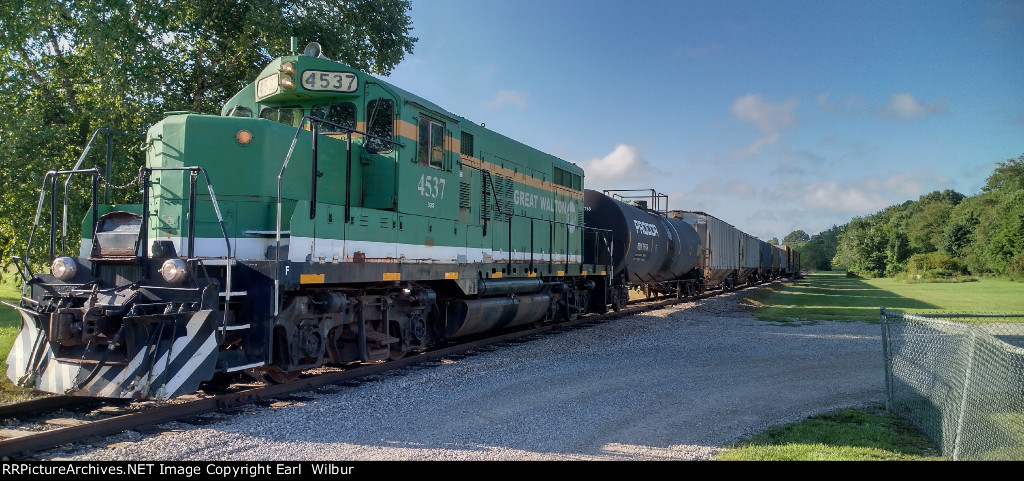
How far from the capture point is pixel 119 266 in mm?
6746

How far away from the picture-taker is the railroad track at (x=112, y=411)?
16.5 ft

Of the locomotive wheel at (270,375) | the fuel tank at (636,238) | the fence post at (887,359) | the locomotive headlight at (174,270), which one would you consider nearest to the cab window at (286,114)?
the locomotive headlight at (174,270)

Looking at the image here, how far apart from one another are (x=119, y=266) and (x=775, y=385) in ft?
25.7

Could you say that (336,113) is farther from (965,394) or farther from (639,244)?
(639,244)

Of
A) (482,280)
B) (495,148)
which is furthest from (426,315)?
(495,148)

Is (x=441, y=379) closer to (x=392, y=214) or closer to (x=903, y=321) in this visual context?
(x=392, y=214)

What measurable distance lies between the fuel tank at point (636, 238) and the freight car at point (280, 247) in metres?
5.10

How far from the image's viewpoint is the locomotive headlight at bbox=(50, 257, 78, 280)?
6.58 meters

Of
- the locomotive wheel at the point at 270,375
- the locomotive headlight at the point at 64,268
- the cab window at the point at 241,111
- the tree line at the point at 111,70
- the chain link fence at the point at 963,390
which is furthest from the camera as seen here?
the tree line at the point at 111,70

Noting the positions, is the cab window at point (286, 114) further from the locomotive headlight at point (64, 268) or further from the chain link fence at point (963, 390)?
the chain link fence at point (963, 390)

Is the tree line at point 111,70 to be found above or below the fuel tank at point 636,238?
above

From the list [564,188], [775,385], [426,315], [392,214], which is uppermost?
[564,188]

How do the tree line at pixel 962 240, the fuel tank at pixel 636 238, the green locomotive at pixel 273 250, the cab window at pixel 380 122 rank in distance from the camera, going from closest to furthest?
1. the green locomotive at pixel 273 250
2. the cab window at pixel 380 122
3. the fuel tank at pixel 636 238
4. the tree line at pixel 962 240

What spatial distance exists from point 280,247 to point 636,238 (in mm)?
11668
